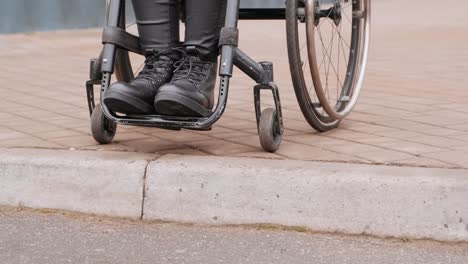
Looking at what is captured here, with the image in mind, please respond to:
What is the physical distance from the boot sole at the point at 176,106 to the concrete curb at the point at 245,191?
18cm

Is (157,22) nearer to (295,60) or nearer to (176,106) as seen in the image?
(176,106)

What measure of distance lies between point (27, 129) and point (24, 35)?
14.9 ft

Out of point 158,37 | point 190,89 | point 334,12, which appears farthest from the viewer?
point 334,12

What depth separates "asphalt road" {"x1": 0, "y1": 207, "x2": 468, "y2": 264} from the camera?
276cm

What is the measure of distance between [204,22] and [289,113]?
45.1 inches

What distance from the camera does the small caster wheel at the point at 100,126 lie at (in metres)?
3.47

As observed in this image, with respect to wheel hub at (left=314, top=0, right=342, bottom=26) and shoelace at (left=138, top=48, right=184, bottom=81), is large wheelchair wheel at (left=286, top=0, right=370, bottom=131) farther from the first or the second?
shoelace at (left=138, top=48, right=184, bottom=81)

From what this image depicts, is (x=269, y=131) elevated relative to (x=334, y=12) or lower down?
lower down

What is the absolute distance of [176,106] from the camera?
3.12 metres

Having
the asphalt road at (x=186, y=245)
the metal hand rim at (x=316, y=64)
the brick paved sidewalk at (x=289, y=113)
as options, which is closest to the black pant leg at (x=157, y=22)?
the brick paved sidewalk at (x=289, y=113)

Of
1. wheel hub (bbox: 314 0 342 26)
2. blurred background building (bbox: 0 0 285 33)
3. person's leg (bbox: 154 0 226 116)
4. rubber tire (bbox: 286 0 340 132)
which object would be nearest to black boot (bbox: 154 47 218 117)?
person's leg (bbox: 154 0 226 116)

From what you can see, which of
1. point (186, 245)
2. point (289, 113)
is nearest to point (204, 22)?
point (186, 245)

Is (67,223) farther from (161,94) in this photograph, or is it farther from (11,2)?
(11,2)

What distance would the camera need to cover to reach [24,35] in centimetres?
827
